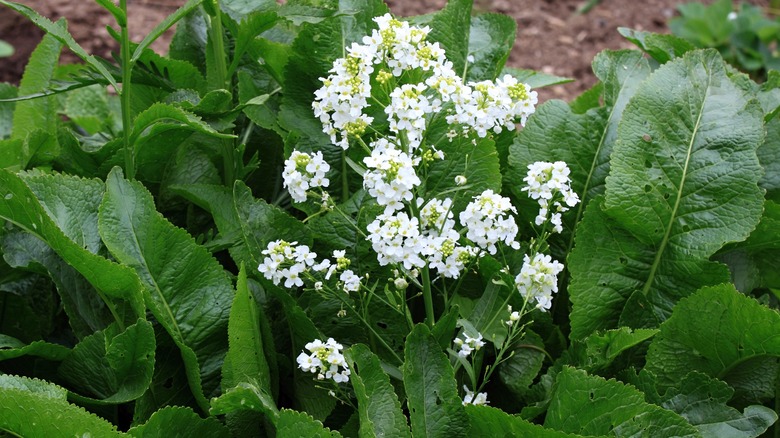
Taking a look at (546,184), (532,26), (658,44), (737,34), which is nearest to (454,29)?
(658,44)

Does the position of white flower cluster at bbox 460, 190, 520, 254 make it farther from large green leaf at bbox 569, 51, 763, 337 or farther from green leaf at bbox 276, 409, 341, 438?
green leaf at bbox 276, 409, 341, 438

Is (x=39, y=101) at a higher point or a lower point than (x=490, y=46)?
lower

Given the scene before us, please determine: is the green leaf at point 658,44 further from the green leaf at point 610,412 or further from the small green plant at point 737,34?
the small green plant at point 737,34

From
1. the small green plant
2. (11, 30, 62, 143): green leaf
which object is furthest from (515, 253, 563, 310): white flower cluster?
the small green plant

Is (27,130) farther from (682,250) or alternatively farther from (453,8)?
(682,250)

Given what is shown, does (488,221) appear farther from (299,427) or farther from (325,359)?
(299,427)

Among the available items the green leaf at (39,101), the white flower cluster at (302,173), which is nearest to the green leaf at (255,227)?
the white flower cluster at (302,173)
